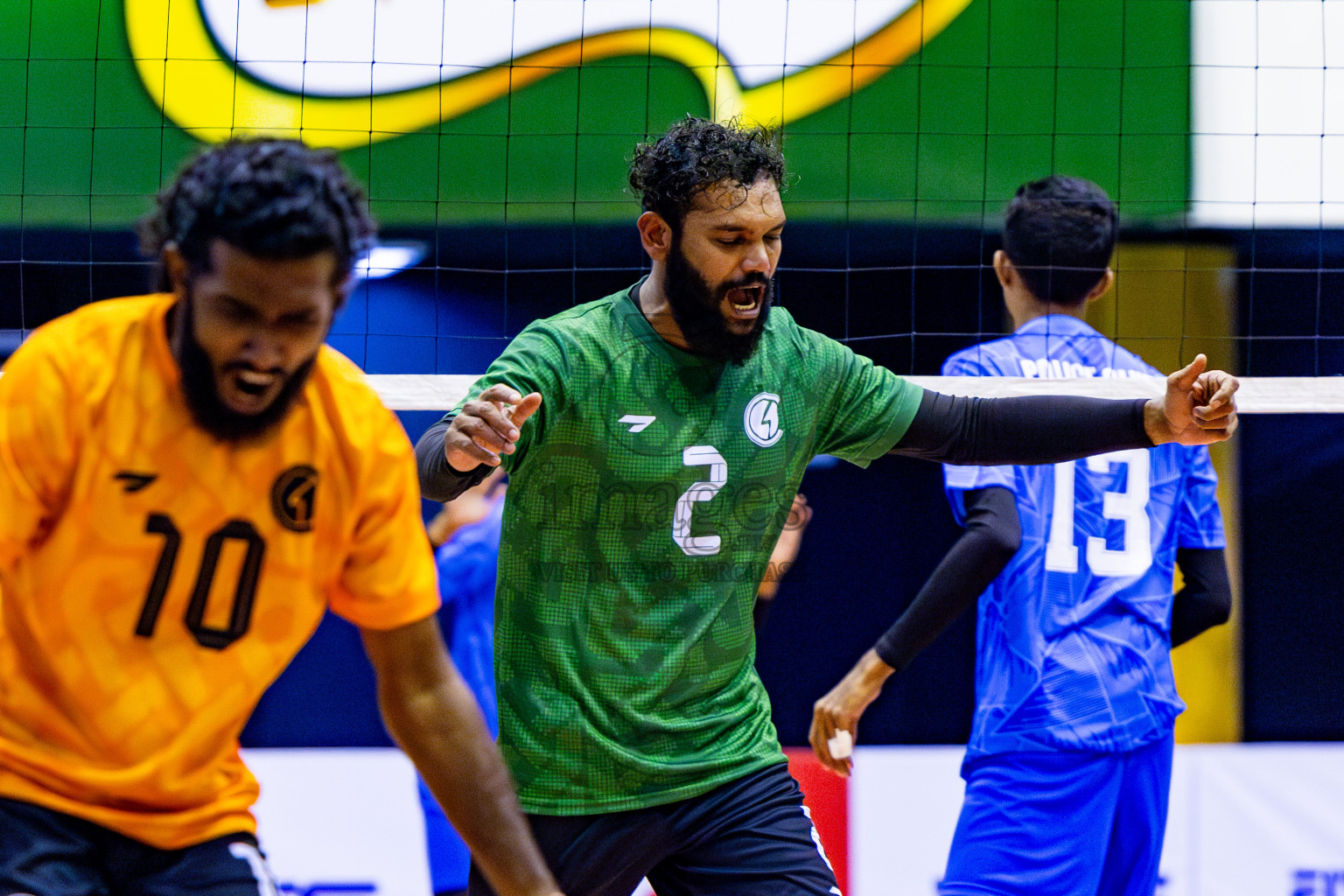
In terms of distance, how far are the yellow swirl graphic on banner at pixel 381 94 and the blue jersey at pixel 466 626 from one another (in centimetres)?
170

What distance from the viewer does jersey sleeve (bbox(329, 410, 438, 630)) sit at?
7.16 feet

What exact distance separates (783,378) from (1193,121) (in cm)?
311

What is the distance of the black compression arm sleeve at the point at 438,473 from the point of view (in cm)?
280

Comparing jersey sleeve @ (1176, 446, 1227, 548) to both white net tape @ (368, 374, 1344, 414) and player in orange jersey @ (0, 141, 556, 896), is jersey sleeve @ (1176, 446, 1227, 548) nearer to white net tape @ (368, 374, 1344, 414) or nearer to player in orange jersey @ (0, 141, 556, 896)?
white net tape @ (368, 374, 1344, 414)

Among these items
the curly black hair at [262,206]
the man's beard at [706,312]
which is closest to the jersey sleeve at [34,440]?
the curly black hair at [262,206]

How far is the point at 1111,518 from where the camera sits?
13.2 ft

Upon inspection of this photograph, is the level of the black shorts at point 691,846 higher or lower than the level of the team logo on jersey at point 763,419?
lower

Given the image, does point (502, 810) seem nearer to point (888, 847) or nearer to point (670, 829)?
point (670, 829)

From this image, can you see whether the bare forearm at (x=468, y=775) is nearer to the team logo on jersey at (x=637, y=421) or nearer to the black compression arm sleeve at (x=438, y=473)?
the black compression arm sleeve at (x=438, y=473)

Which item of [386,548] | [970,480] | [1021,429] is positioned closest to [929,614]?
[970,480]

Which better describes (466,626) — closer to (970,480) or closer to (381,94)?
(970,480)

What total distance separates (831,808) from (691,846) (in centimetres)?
212

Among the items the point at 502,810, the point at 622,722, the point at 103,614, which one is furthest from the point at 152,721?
the point at 622,722

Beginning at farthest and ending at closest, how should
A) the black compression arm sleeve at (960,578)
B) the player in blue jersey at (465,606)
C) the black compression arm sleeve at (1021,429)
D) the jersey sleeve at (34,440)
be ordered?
the player in blue jersey at (465,606)
the black compression arm sleeve at (960,578)
the black compression arm sleeve at (1021,429)
the jersey sleeve at (34,440)
